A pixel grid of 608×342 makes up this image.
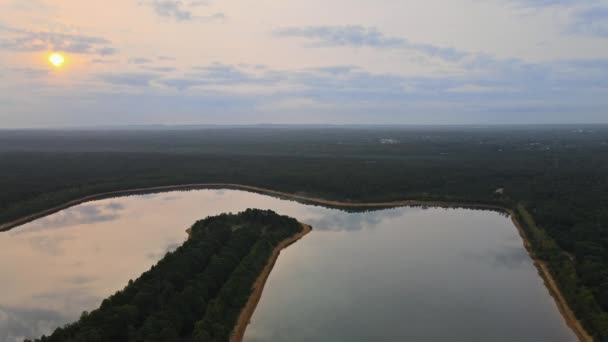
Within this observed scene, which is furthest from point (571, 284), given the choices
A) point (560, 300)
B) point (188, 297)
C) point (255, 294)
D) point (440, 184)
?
point (440, 184)

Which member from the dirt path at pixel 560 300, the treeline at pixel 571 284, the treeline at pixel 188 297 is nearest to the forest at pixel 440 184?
the treeline at pixel 571 284

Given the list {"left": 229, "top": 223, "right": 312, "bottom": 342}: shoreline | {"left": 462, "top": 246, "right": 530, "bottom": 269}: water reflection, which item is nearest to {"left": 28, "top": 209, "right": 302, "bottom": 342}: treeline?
{"left": 229, "top": 223, "right": 312, "bottom": 342}: shoreline

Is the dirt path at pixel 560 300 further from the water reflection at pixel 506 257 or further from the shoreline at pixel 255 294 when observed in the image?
the shoreline at pixel 255 294

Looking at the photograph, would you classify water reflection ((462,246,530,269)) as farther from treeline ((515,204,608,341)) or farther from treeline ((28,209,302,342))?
treeline ((28,209,302,342))

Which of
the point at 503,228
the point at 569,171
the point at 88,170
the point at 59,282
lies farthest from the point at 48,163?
the point at 569,171

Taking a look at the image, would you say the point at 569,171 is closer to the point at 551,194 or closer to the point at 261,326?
the point at 551,194
